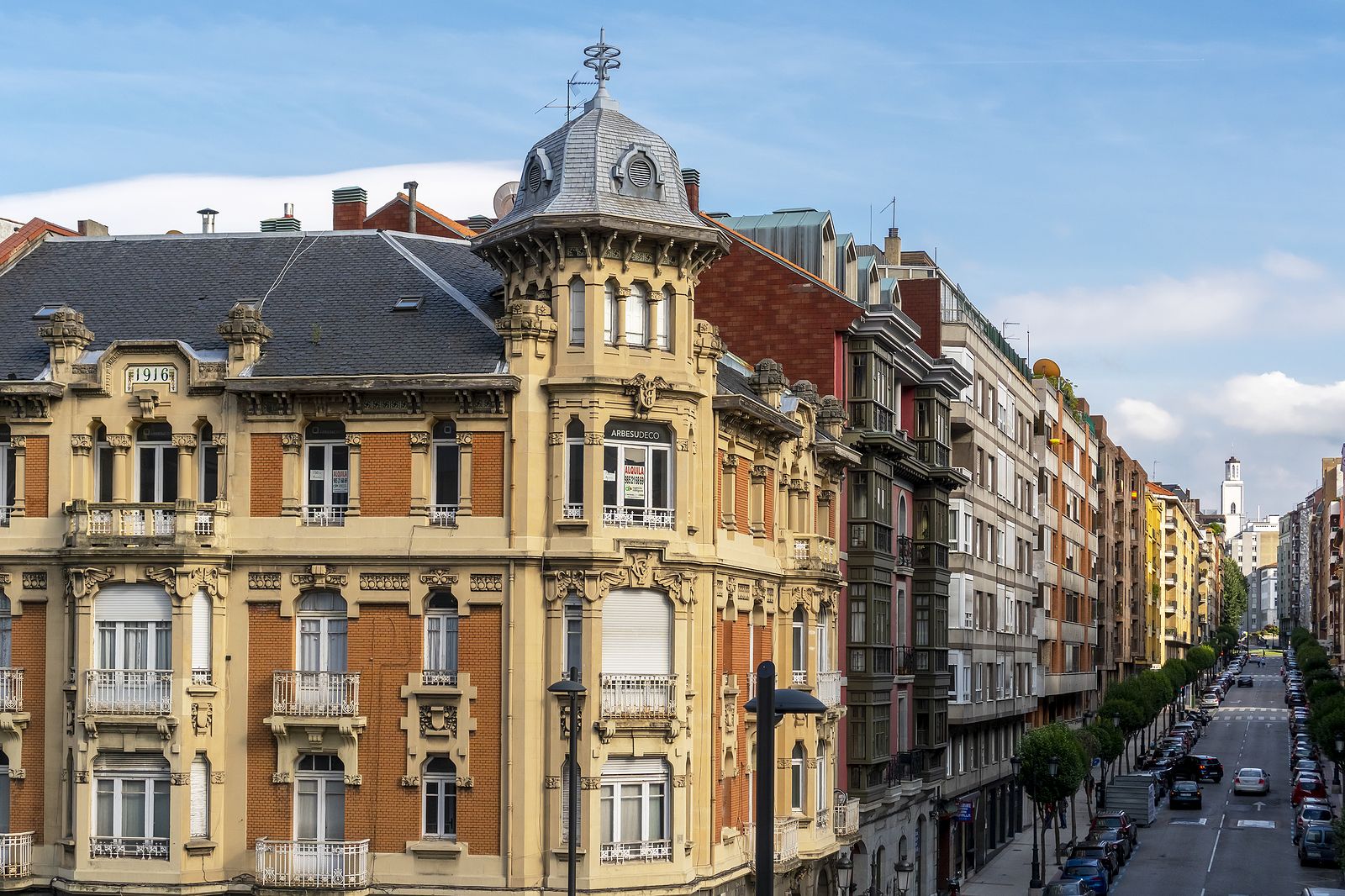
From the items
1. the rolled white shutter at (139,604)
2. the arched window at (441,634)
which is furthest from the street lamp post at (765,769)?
the rolled white shutter at (139,604)

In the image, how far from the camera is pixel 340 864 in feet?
132

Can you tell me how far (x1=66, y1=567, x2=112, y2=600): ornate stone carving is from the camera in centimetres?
4106

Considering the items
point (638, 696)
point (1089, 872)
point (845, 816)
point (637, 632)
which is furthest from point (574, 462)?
point (1089, 872)

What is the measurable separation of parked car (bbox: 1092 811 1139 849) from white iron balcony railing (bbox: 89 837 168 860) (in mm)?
51813

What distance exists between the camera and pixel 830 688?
55875mm

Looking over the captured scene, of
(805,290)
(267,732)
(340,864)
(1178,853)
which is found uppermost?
(805,290)

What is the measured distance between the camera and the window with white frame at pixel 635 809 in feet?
133

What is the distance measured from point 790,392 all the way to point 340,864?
2148 cm

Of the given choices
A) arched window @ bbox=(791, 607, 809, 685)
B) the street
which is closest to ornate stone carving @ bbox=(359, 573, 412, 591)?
arched window @ bbox=(791, 607, 809, 685)

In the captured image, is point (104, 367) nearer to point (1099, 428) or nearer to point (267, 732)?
point (267, 732)

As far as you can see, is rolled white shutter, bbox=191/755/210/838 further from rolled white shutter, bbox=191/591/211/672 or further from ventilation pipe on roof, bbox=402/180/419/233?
ventilation pipe on roof, bbox=402/180/419/233

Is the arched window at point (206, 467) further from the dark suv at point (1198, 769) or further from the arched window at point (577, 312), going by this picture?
the dark suv at point (1198, 769)

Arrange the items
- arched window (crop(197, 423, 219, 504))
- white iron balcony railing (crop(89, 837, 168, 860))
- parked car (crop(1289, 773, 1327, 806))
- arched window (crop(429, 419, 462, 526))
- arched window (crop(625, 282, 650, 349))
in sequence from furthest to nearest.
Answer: parked car (crop(1289, 773, 1327, 806)) → arched window (crop(197, 423, 219, 504)) → arched window (crop(625, 282, 650, 349)) → arched window (crop(429, 419, 462, 526)) → white iron balcony railing (crop(89, 837, 168, 860))

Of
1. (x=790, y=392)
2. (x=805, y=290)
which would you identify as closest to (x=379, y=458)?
(x=790, y=392)
